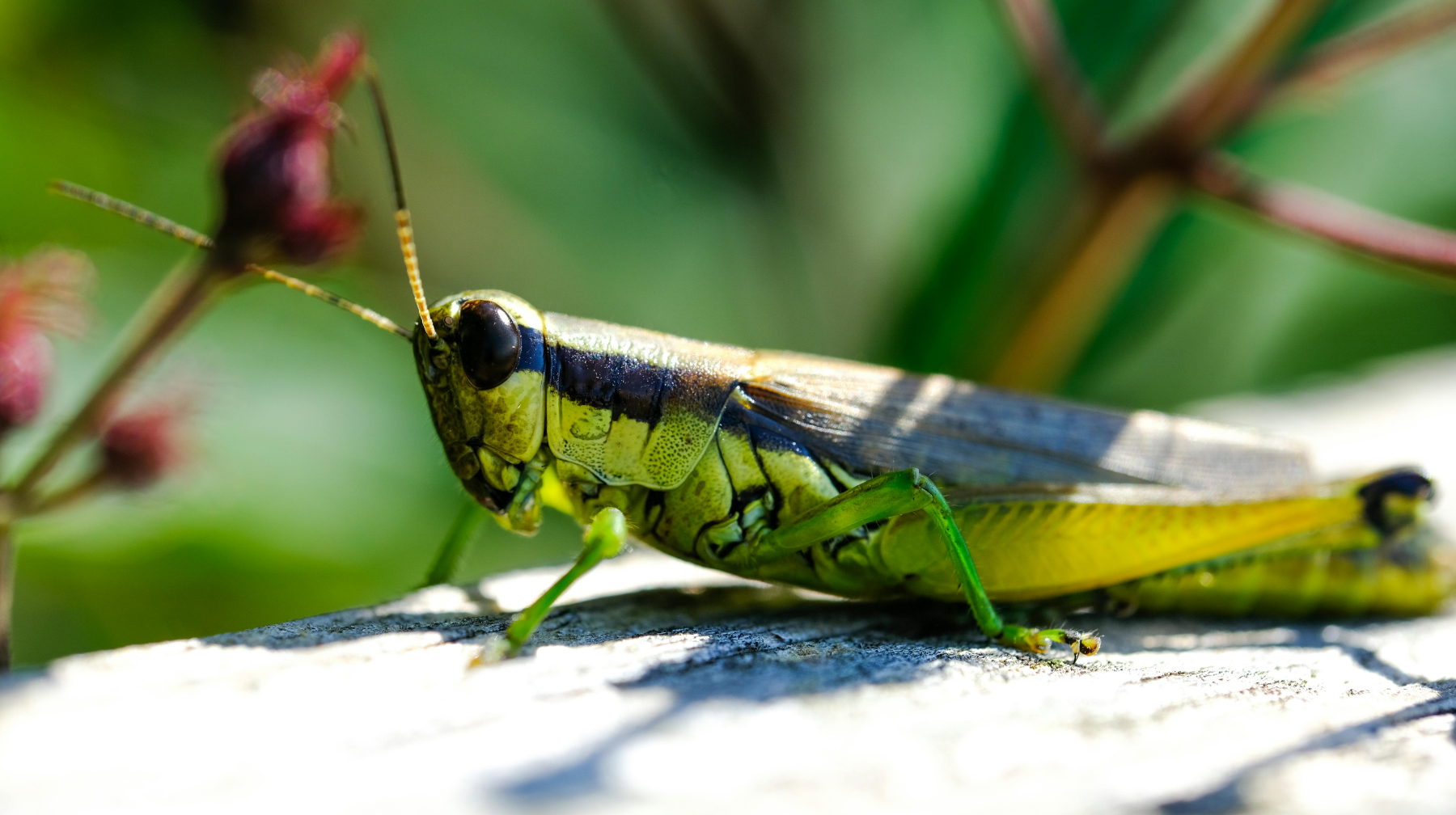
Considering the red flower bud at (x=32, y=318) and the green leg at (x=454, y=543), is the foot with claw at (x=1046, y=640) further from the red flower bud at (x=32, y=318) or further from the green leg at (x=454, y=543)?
the red flower bud at (x=32, y=318)

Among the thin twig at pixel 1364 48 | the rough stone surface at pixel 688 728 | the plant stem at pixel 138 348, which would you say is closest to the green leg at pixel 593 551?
the rough stone surface at pixel 688 728

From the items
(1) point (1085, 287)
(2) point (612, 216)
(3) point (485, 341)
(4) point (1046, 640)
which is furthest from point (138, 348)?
(2) point (612, 216)

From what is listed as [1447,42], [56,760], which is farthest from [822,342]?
[56,760]

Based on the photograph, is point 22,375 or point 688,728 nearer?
point 688,728

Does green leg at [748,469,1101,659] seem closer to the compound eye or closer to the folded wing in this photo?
the folded wing

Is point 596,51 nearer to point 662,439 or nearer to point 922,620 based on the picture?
point 662,439

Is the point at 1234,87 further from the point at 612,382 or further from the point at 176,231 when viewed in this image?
the point at 176,231
